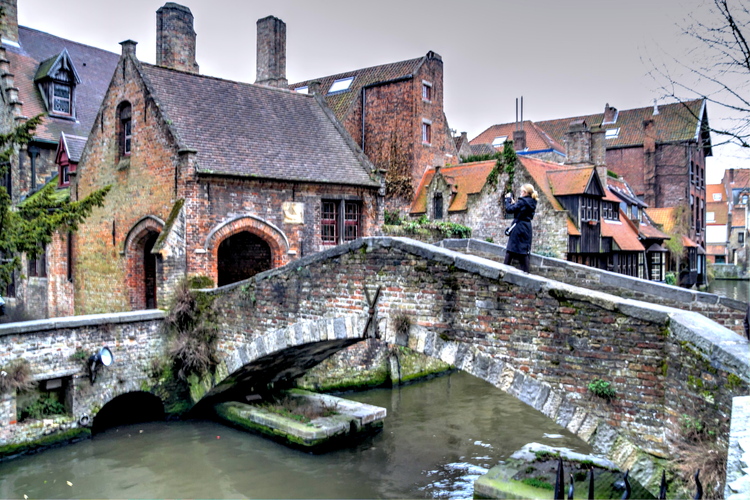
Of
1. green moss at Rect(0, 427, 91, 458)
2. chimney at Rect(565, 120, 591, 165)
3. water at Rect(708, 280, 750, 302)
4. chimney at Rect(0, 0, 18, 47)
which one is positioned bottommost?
water at Rect(708, 280, 750, 302)

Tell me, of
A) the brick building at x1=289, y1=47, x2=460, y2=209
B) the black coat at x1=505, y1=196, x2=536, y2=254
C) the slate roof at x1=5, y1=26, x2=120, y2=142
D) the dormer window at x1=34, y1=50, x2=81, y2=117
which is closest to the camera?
the black coat at x1=505, y1=196, x2=536, y2=254

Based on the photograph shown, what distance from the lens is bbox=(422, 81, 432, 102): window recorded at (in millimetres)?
26906

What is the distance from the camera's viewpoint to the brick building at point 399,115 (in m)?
26.5

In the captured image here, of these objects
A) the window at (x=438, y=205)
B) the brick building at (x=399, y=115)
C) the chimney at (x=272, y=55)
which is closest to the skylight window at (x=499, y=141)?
the brick building at (x=399, y=115)

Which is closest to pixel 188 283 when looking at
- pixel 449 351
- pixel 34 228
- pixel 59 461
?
pixel 34 228

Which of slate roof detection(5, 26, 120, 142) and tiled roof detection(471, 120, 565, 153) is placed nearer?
slate roof detection(5, 26, 120, 142)

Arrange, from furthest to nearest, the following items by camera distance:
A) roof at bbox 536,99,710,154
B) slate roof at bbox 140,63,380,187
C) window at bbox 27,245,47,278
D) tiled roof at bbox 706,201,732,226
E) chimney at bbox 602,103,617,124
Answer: tiled roof at bbox 706,201,732,226 < chimney at bbox 602,103,617,124 < roof at bbox 536,99,710,154 < window at bbox 27,245,47,278 < slate roof at bbox 140,63,380,187

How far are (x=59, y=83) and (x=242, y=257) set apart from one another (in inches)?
464

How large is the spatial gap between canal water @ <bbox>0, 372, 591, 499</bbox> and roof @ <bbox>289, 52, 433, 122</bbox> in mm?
16331

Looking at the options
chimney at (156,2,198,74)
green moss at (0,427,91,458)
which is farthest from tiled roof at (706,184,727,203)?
green moss at (0,427,91,458)

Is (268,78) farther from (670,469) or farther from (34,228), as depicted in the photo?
(670,469)

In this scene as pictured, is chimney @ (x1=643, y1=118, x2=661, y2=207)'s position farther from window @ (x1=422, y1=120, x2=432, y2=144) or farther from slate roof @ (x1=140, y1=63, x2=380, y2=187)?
slate roof @ (x1=140, y1=63, x2=380, y2=187)

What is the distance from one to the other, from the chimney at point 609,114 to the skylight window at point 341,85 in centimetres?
2657

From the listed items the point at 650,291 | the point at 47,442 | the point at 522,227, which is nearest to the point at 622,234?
the point at 650,291
